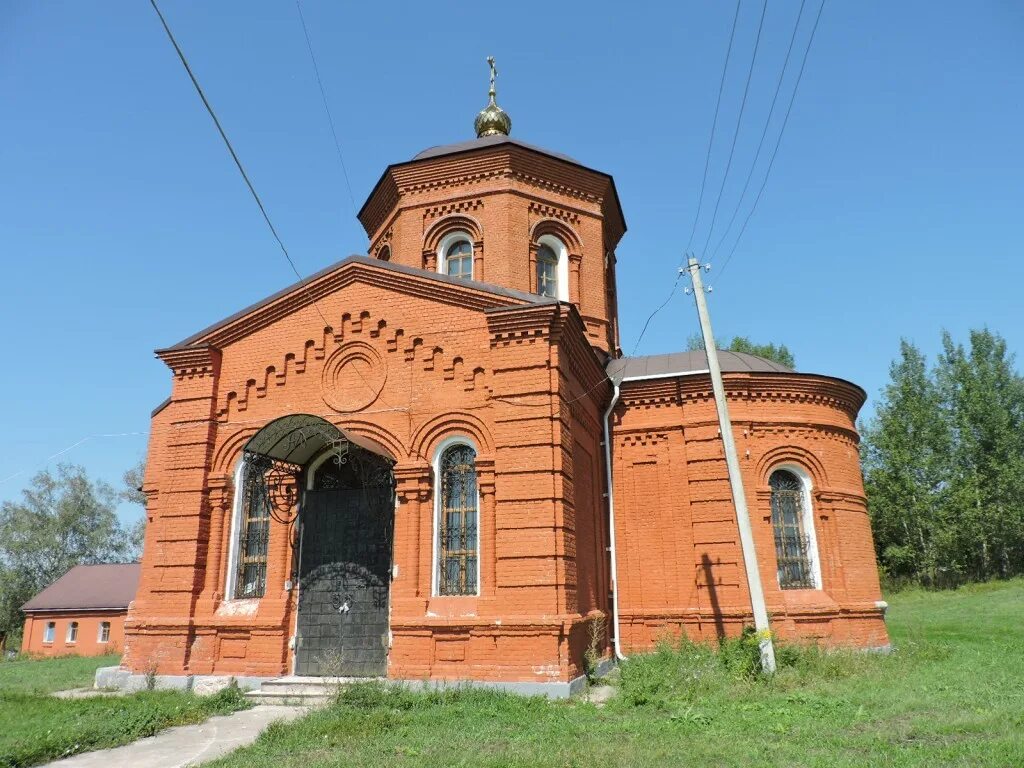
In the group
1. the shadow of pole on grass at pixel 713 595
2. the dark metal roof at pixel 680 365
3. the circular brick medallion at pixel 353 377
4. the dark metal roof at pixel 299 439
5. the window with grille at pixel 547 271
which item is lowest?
the shadow of pole on grass at pixel 713 595

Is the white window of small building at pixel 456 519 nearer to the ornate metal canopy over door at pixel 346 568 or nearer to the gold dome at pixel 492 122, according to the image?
the ornate metal canopy over door at pixel 346 568

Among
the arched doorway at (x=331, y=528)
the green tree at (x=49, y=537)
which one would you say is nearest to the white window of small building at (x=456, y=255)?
the arched doorway at (x=331, y=528)

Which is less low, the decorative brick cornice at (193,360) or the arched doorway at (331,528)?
the decorative brick cornice at (193,360)

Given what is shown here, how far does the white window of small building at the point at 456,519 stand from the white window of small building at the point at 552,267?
5.61 m

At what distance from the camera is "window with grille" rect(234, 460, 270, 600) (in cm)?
1049

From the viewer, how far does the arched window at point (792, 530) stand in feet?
40.5

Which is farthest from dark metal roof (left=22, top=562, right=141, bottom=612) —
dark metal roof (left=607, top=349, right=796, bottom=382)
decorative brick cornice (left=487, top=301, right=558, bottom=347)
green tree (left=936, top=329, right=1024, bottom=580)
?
green tree (left=936, top=329, right=1024, bottom=580)

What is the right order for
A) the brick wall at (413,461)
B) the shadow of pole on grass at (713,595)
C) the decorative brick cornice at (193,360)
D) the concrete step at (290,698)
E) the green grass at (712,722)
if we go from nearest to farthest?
the green grass at (712,722) < the concrete step at (290,698) < the brick wall at (413,461) < the decorative brick cornice at (193,360) < the shadow of pole on grass at (713,595)

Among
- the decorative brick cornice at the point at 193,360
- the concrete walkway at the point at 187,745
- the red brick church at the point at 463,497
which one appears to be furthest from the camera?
the decorative brick cornice at the point at 193,360

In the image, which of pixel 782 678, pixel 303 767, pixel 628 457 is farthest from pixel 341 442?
pixel 782 678

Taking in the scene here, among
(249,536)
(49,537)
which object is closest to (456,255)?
(249,536)

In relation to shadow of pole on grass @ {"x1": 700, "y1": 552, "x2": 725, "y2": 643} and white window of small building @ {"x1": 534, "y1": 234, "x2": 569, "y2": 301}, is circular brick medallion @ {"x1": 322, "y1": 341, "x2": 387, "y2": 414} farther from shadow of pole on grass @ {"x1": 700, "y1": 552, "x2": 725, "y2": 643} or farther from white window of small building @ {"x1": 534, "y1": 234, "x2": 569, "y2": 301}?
shadow of pole on grass @ {"x1": 700, "y1": 552, "x2": 725, "y2": 643}

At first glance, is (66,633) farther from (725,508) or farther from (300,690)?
(725,508)

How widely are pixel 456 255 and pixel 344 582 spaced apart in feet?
24.0
